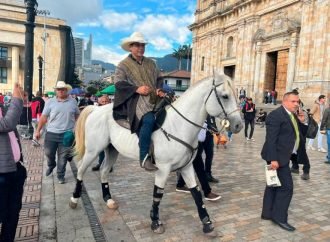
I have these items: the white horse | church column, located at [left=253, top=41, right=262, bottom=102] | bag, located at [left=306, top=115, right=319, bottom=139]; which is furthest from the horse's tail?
church column, located at [left=253, top=41, right=262, bottom=102]

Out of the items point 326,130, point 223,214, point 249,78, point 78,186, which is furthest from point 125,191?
point 249,78

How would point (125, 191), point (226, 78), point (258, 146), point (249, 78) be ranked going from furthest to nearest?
point (249, 78) < point (258, 146) < point (125, 191) < point (226, 78)

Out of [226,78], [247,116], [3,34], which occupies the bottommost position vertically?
[247,116]

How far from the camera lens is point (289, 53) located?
25500mm

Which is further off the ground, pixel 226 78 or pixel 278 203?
pixel 226 78

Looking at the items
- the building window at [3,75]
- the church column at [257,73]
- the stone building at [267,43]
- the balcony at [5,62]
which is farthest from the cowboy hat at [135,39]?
the building window at [3,75]

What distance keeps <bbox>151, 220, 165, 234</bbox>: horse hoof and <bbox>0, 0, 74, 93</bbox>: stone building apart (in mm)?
48923

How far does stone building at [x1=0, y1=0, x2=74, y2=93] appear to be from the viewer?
1971 inches

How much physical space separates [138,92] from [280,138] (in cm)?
214

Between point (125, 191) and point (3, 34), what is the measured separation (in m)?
53.7

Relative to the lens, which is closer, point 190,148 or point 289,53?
point 190,148

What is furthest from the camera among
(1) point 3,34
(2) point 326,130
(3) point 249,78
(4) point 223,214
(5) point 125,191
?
(1) point 3,34

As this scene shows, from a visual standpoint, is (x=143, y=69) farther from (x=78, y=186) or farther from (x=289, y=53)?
(x=289, y=53)

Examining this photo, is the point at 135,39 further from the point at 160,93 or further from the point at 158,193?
the point at 158,193
